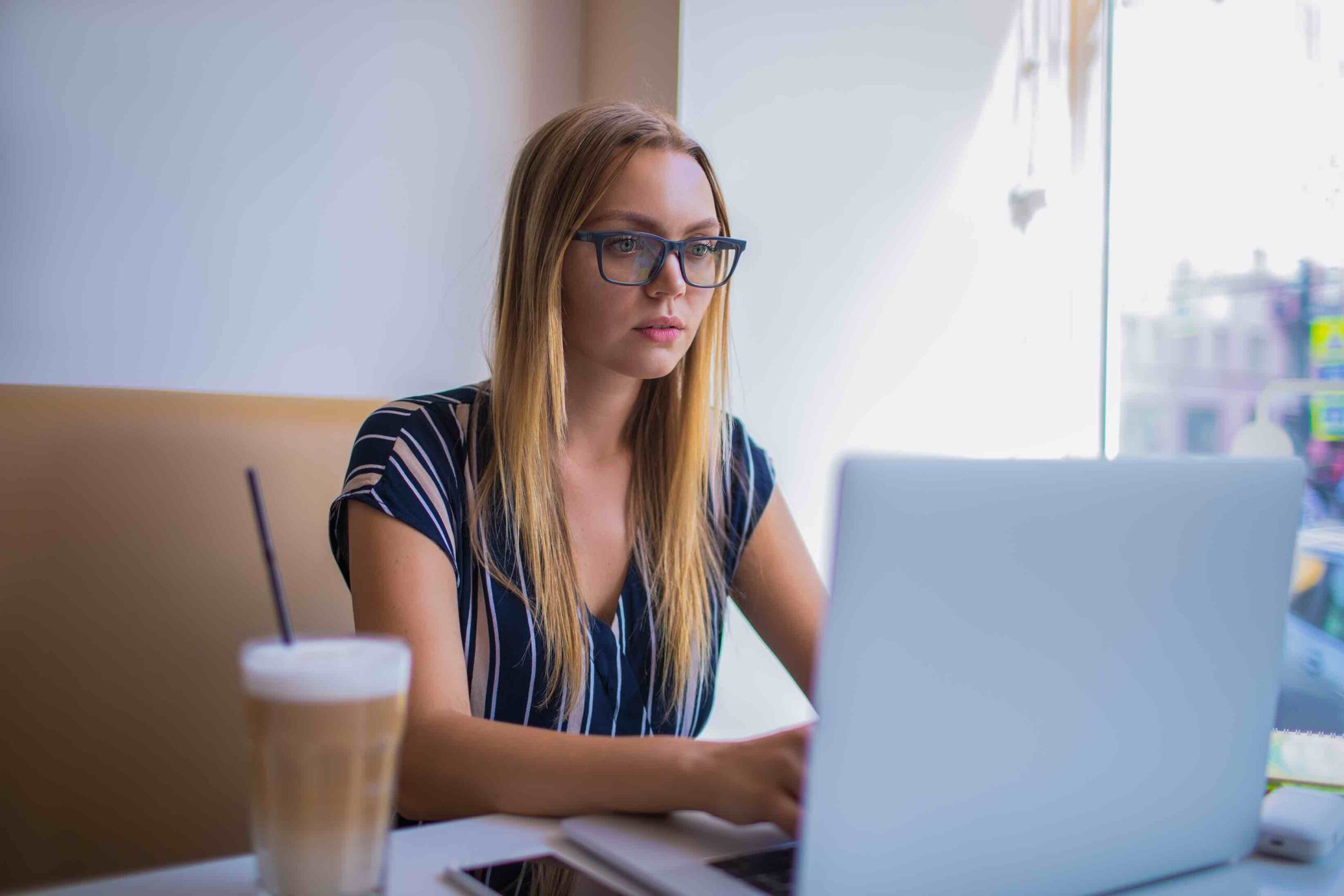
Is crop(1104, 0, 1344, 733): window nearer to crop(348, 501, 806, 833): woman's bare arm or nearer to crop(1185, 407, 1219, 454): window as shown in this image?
crop(1185, 407, 1219, 454): window

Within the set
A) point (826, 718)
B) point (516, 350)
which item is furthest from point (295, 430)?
point (826, 718)

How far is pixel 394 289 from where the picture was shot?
70.7 inches

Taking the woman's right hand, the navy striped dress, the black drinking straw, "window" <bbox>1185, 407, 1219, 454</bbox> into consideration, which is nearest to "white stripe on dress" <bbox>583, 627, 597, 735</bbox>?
the navy striped dress

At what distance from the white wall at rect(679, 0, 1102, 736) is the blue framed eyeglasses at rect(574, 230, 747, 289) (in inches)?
27.0

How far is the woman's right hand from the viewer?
2.27 ft

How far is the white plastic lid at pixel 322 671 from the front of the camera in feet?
1.74

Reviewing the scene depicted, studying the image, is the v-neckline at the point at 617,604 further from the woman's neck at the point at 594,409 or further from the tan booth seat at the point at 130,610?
the tan booth seat at the point at 130,610

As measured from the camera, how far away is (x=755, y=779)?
708 millimetres

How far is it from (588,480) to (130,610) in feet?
1.71

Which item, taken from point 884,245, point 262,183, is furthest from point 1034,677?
point 884,245

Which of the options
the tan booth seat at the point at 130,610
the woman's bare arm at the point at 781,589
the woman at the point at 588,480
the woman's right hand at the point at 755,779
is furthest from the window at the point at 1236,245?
the tan booth seat at the point at 130,610

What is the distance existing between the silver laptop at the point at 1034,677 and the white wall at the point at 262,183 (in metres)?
1.16

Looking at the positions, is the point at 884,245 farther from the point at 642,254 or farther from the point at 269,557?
the point at 269,557

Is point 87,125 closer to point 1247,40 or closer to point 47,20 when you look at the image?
point 47,20
